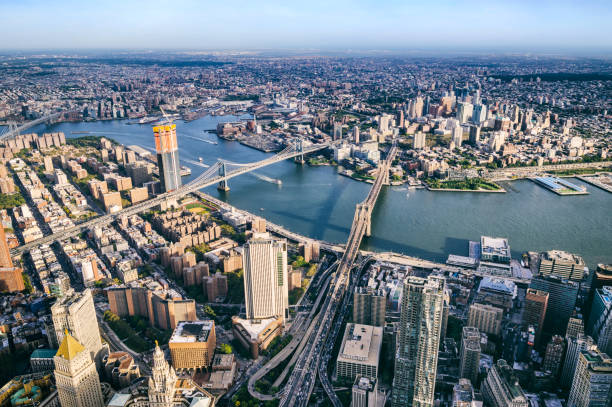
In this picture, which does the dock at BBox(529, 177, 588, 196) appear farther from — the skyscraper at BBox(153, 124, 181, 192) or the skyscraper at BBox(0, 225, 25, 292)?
the skyscraper at BBox(0, 225, 25, 292)

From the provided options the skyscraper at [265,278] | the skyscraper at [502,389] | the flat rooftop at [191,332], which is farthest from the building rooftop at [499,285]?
the flat rooftop at [191,332]

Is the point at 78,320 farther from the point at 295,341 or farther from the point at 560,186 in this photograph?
the point at 560,186

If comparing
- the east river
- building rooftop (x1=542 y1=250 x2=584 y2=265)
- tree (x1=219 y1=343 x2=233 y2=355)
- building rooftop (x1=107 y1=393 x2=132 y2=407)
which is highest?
building rooftop (x1=542 y1=250 x2=584 y2=265)

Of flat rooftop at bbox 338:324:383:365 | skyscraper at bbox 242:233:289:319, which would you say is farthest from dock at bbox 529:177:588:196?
skyscraper at bbox 242:233:289:319

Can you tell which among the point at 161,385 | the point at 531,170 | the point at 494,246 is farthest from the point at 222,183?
the point at 531,170

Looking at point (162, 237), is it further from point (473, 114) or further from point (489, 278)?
point (473, 114)

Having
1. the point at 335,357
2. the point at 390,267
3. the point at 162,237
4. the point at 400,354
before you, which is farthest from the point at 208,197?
the point at 400,354
